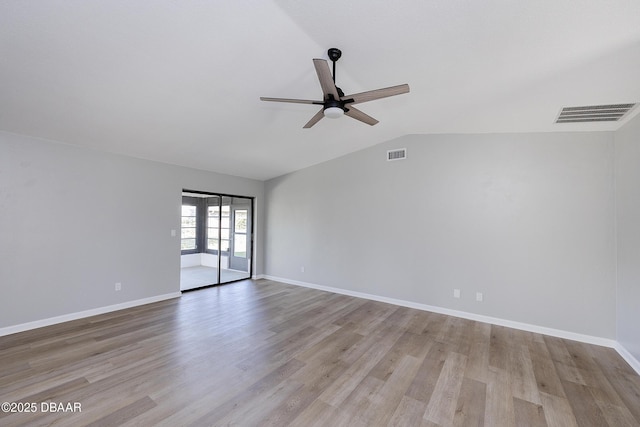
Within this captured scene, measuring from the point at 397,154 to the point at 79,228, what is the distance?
17.4 ft

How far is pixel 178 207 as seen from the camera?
5117 millimetres

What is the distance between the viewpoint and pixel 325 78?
2.10 metres

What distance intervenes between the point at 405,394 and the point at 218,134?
3.98 m

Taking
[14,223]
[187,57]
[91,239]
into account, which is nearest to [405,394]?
[187,57]

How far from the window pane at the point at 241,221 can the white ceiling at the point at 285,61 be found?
3.22m

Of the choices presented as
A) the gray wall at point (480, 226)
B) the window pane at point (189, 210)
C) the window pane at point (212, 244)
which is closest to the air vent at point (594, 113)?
the gray wall at point (480, 226)

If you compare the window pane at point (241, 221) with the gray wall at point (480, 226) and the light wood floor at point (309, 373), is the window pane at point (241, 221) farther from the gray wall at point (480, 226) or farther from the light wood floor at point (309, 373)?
the light wood floor at point (309, 373)

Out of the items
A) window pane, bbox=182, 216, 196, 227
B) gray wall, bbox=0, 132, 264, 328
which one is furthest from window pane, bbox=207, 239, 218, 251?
gray wall, bbox=0, 132, 264, 328

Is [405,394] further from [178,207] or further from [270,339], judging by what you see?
[178,207]

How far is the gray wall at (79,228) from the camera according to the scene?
3.41 m

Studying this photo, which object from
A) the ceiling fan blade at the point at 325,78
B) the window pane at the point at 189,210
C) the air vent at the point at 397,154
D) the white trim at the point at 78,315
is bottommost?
the white trim at the point at 78,315

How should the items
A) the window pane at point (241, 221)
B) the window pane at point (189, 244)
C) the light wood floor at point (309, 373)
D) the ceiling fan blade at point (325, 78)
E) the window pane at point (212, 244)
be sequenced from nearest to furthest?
the ceiling fan blade at point (325, 78) → the light wood floor at point (309, 373) → the window pane at point (241, 221) → the window pane at point (212, 244) → the window pane at point (189, 244)

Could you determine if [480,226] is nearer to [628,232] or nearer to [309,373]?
[628,232]

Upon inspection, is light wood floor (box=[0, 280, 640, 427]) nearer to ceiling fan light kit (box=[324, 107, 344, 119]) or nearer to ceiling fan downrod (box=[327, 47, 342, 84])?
ceiling fan light kit (box=[324, 107, 344, 119])
